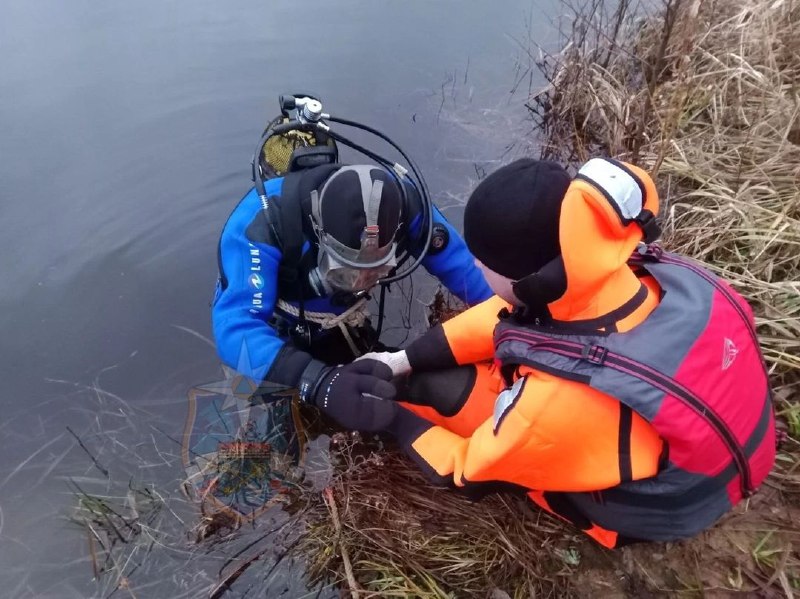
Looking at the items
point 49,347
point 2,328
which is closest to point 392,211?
point 49,347

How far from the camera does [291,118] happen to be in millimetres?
3064

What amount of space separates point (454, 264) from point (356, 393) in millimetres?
989

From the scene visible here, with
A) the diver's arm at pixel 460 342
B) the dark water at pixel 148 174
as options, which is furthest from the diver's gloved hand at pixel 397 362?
the dark water at pixel 148 174

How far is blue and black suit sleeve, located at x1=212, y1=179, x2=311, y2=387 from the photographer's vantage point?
2.57 meters

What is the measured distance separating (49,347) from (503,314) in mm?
3241

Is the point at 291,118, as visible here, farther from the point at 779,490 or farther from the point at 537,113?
the point at 537,113

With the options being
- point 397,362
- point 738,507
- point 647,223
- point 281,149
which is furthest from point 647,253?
point 281,149

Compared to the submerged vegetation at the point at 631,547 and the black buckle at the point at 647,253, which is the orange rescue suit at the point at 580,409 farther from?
the submerged vegetation at the point at 631,547

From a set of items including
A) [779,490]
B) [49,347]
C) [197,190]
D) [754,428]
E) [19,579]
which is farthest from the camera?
[197,190]

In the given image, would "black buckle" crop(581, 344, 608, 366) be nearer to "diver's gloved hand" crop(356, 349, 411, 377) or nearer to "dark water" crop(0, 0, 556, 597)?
"diver's gloved hand" crop(356, 349, 411, 377)

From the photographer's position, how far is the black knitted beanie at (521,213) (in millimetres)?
1517

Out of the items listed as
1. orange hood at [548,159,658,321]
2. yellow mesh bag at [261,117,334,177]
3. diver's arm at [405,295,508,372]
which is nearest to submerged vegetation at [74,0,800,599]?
diver's arm at [405,295,508,372]

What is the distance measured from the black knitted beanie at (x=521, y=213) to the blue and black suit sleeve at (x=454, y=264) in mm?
1279

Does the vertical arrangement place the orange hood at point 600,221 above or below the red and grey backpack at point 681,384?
above
